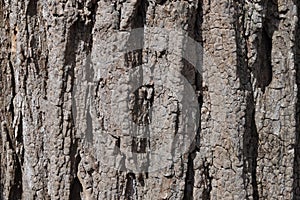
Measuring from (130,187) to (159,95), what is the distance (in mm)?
271

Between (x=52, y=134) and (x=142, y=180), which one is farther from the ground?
(x=52, y=134)

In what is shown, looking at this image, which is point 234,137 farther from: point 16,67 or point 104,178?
point 16,67

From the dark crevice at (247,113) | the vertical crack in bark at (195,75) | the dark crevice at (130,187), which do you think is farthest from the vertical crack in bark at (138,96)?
the dark crevice at (247,113)

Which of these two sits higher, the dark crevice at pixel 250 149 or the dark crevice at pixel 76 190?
the dark crevice at pixel 250 149

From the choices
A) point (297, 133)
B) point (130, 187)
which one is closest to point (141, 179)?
point (130, 187)

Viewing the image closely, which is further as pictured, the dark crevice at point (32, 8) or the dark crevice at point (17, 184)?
the dark crevice at point (17, 184)

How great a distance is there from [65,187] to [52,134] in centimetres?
15

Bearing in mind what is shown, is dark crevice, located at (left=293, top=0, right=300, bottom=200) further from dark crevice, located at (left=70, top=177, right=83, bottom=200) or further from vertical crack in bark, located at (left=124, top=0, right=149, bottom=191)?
dark crevice, located at (left=70, top=177, right=83, bottom=200)

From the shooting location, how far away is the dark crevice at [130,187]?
1.48 m

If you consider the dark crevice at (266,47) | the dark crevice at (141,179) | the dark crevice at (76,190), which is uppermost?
the dark crevice at (266,47)

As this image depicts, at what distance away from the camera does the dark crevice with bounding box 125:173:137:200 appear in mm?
1481

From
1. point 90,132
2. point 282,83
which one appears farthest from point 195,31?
point 90,132

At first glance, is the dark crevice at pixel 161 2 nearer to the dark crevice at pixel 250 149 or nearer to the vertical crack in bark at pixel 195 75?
the vertical crack in bark at pixel 195 75

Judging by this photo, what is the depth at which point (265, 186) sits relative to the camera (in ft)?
5.08
